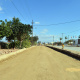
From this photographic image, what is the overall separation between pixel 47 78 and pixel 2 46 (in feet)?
89.5

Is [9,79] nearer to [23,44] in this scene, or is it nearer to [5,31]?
[5,31]

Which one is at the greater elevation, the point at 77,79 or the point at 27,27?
the point at 27,27

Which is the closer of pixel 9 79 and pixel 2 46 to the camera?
pixel 9 79

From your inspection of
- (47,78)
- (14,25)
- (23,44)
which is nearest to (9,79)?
(47,78)

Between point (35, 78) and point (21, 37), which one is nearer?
point (35, 78)

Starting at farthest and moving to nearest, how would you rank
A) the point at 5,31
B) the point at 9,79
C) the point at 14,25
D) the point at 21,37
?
the point at 21,37, the point at 14,25, the point at 5,31, the point at 9,79

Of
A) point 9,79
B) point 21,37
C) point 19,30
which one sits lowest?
point 9,79

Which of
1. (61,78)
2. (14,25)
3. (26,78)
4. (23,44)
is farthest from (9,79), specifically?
(23,44)

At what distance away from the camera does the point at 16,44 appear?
1177 inches

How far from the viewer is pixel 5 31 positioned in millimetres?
23578

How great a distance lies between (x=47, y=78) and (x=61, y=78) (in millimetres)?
666

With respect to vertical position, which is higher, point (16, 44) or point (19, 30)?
point (19, 30)

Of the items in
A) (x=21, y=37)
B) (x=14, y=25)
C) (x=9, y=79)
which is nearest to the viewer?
(x=9, y=79)

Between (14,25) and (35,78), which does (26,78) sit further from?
(14,25)
